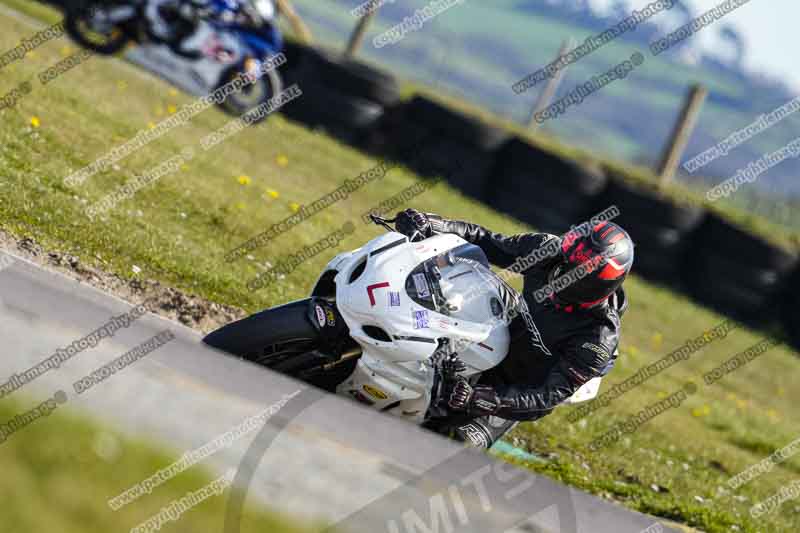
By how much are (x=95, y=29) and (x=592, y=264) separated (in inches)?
451

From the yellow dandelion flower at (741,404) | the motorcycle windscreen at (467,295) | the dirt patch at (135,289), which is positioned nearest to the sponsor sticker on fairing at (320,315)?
the motorcycle windscreen at (467,295)

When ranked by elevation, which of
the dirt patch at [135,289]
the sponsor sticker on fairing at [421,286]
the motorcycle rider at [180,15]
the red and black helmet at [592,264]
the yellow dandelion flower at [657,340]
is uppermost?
the red and black helmet at [592,264]

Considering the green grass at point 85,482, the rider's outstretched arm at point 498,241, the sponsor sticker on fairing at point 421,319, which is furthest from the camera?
the rider's outstretched arm at point 498,241

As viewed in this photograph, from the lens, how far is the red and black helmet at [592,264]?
530 cm

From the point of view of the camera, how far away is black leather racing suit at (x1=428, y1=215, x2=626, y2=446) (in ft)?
18.1

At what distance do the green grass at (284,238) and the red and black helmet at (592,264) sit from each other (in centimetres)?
191

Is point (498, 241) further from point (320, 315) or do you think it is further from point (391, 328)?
point (320, 315)

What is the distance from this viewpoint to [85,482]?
2699mm

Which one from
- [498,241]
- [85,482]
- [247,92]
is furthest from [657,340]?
[85,482]

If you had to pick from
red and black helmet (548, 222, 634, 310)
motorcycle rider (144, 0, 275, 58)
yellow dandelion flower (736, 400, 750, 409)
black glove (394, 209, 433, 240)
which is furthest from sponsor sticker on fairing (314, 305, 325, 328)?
motorcycle rider (144, 0, 275, 58)

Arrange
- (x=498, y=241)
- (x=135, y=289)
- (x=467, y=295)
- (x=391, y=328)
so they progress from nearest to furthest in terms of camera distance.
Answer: (x=391, y=328), (x=467, y=295), (x=498, y=241), (x=135, y=289)

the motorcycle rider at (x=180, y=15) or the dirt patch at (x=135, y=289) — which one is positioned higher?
the dirt patch at (x=135, y=289)

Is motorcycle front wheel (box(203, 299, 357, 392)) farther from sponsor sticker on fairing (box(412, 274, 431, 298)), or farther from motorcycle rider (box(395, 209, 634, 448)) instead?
motorcycle rider (box(395, 209, 634, 448))

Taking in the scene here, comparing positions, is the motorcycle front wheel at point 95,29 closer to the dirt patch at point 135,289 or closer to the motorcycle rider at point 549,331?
the dirt patch at point 135,289
